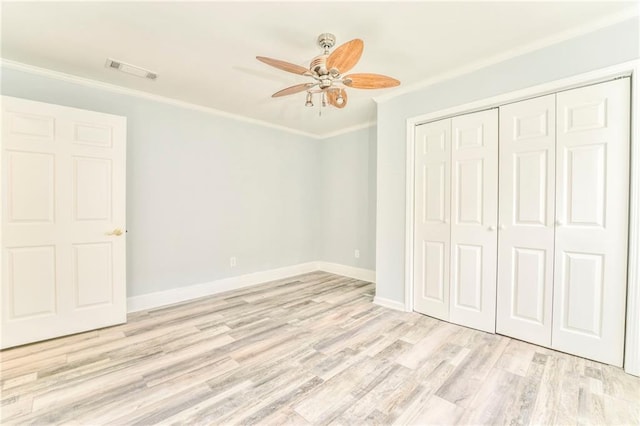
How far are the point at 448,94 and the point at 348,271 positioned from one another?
3.05 m

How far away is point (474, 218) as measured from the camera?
271 cm

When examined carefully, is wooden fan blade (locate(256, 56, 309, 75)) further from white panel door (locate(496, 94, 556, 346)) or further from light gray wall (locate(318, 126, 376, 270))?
light gray wall (locate(318, 126, 376, 270))

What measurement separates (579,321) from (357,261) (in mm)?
2840

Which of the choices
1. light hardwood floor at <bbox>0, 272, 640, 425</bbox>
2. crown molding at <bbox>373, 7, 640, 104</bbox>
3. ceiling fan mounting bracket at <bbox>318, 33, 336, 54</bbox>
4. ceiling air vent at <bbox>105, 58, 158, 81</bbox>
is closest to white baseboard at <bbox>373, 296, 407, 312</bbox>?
light hardwood floor at <bbox>0, 272, 640, 425</bbox>

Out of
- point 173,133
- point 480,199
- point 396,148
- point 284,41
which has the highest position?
point 284,41

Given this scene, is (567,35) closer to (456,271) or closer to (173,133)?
(456,271)

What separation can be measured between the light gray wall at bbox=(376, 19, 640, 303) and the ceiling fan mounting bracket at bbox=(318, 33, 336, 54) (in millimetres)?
1332

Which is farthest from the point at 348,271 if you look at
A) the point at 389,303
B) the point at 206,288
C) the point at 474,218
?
the point at 474,218

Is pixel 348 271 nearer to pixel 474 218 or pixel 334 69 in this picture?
pixel 474 218

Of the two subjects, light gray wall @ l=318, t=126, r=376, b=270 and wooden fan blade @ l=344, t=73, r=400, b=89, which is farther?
light gray wall @ l=318, t=126, r=376, b=270

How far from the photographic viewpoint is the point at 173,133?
3.48 m

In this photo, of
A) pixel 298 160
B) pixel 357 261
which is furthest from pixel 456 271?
pixel 298 160

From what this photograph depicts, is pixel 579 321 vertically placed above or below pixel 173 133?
below

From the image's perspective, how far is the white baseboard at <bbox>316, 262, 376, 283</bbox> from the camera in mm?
4422
